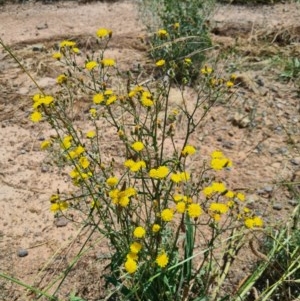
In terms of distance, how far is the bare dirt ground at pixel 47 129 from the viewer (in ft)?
7.25

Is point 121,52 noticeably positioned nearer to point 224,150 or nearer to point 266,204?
point 224,150

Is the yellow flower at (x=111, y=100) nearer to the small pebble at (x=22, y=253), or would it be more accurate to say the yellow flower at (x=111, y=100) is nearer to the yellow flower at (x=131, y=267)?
the yellow flower at (x=131, y=267)

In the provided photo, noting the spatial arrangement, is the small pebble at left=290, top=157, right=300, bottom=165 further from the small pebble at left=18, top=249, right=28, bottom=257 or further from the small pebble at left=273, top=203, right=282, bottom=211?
the small pebble at left=18, top=249, right=28, bottom=257

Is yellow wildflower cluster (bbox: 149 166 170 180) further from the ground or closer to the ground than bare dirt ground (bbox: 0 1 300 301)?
further from the ground

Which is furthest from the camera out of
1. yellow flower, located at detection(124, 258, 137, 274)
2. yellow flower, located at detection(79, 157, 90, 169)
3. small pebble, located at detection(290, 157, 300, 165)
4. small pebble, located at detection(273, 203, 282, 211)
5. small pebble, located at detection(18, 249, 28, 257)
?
small pebble, located at detection(290, 157, 300, 165)

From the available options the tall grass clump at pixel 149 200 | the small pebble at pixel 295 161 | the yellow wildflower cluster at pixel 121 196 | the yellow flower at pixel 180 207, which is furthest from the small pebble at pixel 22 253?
the small pebble at pixel 295 161

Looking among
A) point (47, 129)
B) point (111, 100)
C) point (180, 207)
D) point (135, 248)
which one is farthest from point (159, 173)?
point (47, 129)

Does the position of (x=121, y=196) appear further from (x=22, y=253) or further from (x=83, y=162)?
(x=22, y=253)

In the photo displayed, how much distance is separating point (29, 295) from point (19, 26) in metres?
3.31

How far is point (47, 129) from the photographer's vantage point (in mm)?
3088

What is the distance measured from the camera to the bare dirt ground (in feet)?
7.25

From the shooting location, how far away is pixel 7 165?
2.78m

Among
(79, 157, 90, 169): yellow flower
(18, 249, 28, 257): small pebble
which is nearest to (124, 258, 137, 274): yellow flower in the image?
(79, 157, 90, 169): yellow flower

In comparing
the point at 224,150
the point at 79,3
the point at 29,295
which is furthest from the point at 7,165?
the point at 79,3
